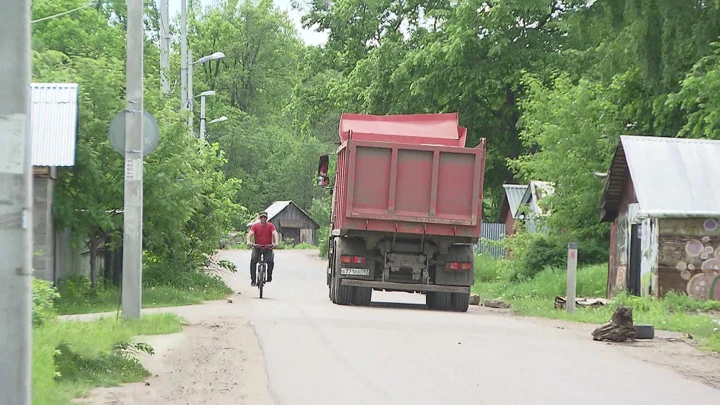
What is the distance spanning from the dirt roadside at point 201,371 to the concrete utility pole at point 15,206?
8.48 feet

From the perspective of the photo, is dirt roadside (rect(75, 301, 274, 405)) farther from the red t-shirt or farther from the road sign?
the red t-shirt

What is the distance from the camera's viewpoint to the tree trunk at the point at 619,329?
49.5 ft

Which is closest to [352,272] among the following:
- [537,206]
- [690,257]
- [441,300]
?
[441,300]

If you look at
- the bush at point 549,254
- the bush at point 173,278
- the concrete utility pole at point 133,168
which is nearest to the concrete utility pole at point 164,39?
the bush at point 173,278

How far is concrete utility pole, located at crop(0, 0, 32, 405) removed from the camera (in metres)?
6.27

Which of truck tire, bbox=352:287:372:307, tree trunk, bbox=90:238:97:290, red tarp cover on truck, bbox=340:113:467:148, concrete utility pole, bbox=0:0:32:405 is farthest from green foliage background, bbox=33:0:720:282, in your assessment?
truck tire, bbox=352:287:372:307

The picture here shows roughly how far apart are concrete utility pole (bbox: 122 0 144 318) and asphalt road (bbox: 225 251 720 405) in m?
1.87

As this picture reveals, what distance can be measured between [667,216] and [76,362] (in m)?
16.7

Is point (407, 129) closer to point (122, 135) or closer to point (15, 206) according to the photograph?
point (122, 135)

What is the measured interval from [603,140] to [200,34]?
174 ft

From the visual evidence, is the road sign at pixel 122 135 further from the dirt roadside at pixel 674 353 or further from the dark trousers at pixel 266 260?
the dark trousers at pixel 266 260

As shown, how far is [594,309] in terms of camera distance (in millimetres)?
22406

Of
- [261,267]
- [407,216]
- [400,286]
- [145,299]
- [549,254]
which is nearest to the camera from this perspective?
[407,216]

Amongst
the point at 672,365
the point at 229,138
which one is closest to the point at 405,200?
the point at 672,365
